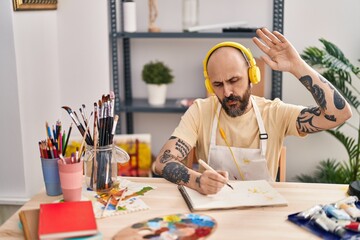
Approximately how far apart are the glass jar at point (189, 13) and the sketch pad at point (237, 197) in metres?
1.64

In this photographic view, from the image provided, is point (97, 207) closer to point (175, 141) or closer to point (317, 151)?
point (175, 141)

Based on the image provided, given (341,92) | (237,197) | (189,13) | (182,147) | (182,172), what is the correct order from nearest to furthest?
(237,197)
(182,172)
(182,147)
(341,92)
(189,13)

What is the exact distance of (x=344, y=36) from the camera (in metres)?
3.15

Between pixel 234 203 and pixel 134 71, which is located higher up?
pixel 134 71

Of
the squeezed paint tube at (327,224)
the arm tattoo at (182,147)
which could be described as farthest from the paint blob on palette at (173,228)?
the arm tattoo at (182,147)

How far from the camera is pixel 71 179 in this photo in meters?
1.49

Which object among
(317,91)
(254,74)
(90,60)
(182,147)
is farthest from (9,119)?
(317,91)

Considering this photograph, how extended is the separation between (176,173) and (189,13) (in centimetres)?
159

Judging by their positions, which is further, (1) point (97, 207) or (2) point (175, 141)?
(2) point (175, 141)

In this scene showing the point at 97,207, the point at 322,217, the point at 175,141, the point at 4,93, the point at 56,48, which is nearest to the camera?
the point at 322,217

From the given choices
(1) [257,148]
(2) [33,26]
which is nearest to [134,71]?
(2) [33,26]

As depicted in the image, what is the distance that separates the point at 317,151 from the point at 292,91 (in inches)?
16.5

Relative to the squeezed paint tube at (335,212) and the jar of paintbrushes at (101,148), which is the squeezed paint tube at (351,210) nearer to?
the squeezed paint tube at (335,212)

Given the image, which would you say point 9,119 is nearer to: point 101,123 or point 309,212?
point 101,123
